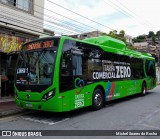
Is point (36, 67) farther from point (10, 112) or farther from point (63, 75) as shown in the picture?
point (10, 112)

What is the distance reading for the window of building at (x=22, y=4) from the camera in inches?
482

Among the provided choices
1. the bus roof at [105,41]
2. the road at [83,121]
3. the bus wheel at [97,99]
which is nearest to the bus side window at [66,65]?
the road at [83,121]

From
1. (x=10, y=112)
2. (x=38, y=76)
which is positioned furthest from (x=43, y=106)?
(x=10, y=112)

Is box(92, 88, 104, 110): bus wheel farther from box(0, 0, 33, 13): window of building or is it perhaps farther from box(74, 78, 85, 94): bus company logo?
box(0, 0, 33, 13): window of building

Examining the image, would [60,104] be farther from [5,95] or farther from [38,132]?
[5,95]

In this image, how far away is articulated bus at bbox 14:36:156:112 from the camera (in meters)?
7.02

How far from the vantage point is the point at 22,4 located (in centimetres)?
1314

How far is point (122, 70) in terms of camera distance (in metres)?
11.3

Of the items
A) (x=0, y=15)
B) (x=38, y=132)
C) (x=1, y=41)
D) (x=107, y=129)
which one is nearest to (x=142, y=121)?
(x=107, y=129)

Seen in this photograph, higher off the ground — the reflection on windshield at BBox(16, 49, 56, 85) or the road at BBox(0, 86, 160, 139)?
the reflection on windshield at BBox(16, 49, 56, 85)

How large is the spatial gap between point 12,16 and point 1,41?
2.22 m

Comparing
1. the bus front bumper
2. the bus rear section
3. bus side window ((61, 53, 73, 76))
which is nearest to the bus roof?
bus side window ((61, 53, 73, 76))

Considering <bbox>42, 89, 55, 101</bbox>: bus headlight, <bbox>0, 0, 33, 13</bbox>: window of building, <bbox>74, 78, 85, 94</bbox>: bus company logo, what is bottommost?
<bbox>42, 89, 55, 101</bbox>: bus headlight

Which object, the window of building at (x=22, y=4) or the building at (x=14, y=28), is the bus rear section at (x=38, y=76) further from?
the window of building at (x=22, y=4)
